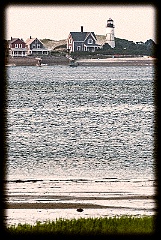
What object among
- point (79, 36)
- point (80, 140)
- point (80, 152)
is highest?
point (79, 36)

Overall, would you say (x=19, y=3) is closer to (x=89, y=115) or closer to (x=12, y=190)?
(x=12, y=190)

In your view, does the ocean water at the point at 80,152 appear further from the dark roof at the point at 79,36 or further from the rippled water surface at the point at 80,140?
the dark roof at the point at 79,36

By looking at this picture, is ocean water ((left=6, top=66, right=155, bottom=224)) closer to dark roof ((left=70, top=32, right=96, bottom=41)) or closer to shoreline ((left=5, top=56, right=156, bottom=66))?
dark roof ((left=70, top=32, right=96, bottom=41))

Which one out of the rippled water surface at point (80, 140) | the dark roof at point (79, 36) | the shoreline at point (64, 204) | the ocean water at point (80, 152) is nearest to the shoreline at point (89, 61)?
the dark roof at point (79, 36)

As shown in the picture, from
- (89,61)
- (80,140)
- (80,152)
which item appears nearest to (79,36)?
(89,61)

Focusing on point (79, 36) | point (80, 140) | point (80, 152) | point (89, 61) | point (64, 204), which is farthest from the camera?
point (89, 61)

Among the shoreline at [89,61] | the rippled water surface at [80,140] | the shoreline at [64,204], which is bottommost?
the shoreline at [89,61]

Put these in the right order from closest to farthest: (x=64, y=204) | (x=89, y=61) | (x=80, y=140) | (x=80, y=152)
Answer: (x=64, y=204) < (x=80, y=152) < (x=80, y=140) < (x=89, y=61)

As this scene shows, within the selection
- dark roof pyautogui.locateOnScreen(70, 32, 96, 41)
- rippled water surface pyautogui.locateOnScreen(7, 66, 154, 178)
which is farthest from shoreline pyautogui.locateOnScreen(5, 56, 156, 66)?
rippled water surface pyautogui.locateOnScreen(7, 66, 154, 178)

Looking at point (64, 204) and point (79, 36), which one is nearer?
point (64, 204)

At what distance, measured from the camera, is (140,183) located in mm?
14602

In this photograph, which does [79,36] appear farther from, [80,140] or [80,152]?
[80,152]

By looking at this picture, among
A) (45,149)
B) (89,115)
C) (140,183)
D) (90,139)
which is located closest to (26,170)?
(140,183)

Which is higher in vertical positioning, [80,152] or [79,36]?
[79,36]
